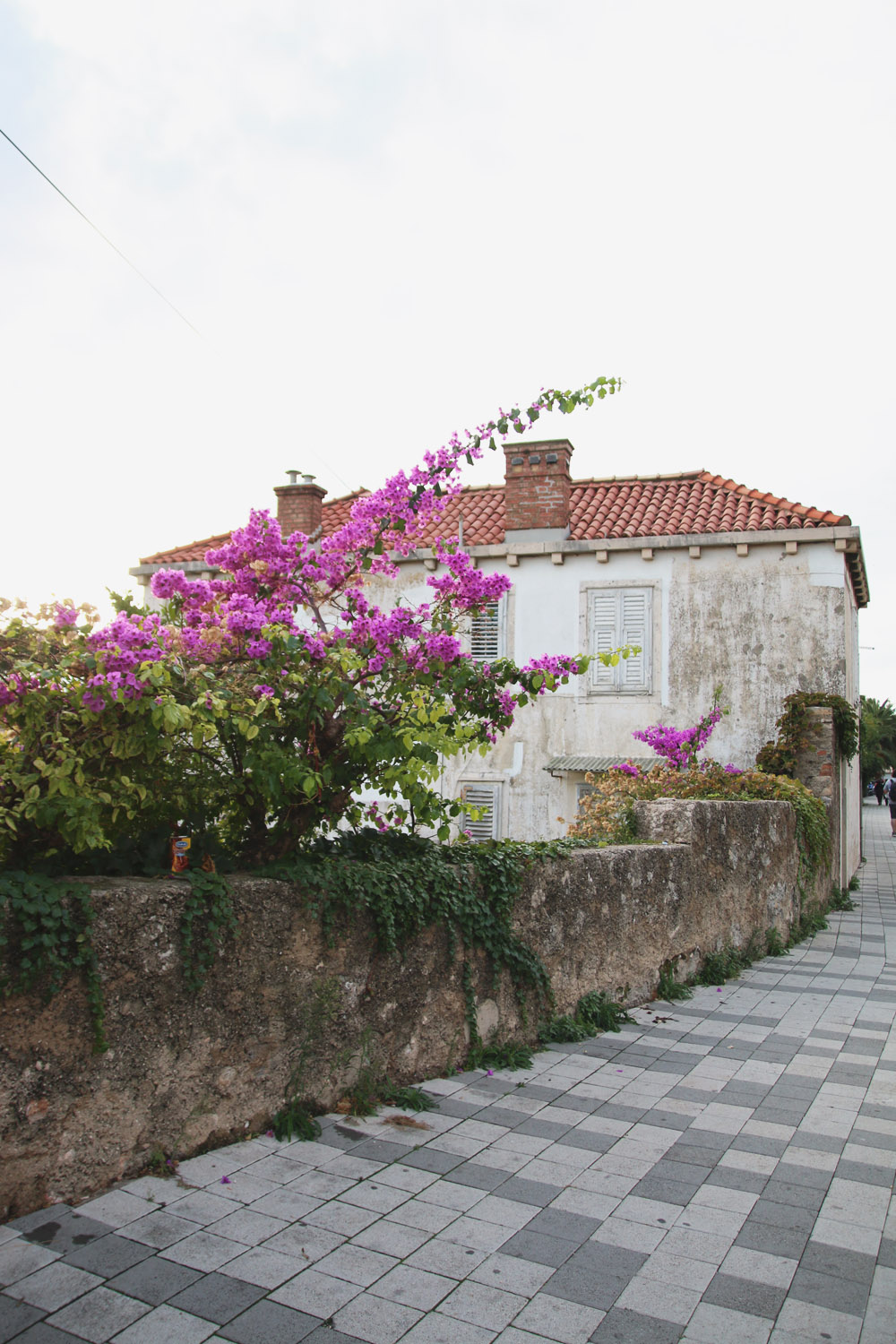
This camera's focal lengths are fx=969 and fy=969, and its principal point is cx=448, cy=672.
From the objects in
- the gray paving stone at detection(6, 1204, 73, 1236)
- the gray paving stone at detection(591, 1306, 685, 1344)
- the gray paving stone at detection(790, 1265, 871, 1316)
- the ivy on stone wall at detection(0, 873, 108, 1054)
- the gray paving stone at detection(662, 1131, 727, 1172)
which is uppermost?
the ivy on stone wall at detection(0, 873, 108, 1054)

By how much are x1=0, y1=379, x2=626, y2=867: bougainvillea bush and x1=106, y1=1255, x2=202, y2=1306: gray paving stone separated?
4.30ft

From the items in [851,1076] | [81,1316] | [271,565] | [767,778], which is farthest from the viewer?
[767,778]

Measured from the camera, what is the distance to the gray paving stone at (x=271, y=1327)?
2582mm

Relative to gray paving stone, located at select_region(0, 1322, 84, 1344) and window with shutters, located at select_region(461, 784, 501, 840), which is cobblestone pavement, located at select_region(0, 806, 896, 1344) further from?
window with shutters, located at select_region(461, 784, 501, 840)

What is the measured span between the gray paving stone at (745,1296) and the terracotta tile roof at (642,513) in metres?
13.5

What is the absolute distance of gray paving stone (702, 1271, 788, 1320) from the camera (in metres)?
2.85

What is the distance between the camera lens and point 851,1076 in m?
5.34

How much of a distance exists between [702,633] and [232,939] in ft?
42.2

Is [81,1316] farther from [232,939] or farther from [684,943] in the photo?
[684,943]

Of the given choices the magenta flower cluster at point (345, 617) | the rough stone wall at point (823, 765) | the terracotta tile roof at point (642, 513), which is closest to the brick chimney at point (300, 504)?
the terracotta tile roof at point (642, 513)

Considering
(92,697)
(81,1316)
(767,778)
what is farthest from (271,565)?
(767,778)

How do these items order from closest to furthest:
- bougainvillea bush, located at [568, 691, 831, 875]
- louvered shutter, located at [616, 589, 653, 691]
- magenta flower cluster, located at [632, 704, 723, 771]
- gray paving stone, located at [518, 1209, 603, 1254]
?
1. gray paving stone, located at [518, 1209, 603, 1254]
2. bougainvillea bush, located at [568, 691, 831, 875]
3. magenta flower cluster, located at [632, 704, 723, 771]
4. louvered shutter, located at [616, 589, 653, 691]

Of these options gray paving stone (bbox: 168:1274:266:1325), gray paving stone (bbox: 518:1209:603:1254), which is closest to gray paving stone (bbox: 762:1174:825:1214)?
gray paving stone (bbox: 518:1209:603:1254)

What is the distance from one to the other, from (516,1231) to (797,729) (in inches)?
469
